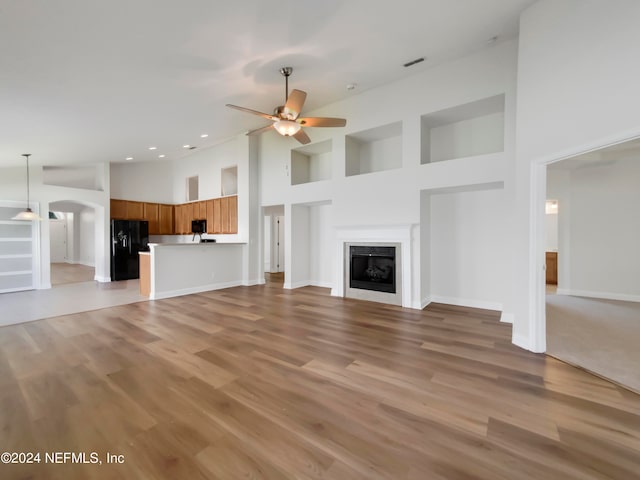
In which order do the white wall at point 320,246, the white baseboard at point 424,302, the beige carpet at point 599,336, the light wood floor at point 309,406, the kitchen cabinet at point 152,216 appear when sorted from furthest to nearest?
the kitchen cabinet at point 152,216 < the white wall at point 320,246 < the white baseboard at point 424,302 < the beige carpet at point 599,336 < the light wood floor at point 309,406

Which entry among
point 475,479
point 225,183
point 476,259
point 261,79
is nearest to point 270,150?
point 225,183

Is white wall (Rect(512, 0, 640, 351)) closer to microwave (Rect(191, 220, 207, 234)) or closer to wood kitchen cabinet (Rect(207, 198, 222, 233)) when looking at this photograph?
wood kitchen cabinet (Rect(207, 198, 222, 233))

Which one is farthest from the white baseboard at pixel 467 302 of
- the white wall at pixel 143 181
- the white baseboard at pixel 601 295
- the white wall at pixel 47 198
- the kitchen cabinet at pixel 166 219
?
the white wall at pixel 143 181

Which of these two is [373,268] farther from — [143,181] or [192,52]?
[143,181]

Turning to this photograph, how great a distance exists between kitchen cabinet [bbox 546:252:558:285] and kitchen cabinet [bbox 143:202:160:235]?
11.1 meters

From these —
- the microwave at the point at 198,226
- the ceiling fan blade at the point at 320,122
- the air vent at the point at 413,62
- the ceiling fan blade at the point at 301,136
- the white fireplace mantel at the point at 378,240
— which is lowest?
the white fireplace mantel at the point at 378,240

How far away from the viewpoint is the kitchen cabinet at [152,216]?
8659 mm

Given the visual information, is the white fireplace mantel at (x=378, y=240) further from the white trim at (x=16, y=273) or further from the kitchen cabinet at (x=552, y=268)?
the white trim at (x=16, y=273)

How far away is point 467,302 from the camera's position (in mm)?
4801

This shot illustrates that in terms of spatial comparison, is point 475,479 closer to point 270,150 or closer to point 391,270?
point 391,270

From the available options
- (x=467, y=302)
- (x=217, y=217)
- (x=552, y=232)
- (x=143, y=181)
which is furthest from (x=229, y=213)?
(x=552, y=232)

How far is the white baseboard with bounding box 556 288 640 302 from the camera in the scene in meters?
5.19

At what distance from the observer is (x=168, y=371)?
2.54 metres

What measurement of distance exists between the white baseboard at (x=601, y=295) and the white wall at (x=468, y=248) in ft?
8.74
